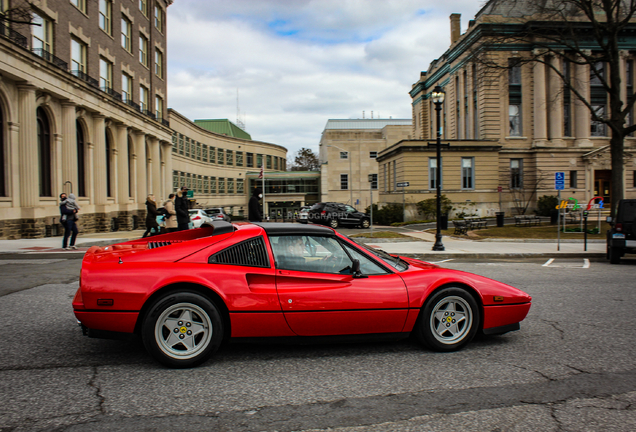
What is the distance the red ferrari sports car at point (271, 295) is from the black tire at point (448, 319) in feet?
0.03

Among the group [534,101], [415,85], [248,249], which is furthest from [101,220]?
[415,85]

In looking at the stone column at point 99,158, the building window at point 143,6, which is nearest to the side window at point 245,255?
the stone column at point 99,158

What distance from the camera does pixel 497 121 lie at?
4025 centimetres

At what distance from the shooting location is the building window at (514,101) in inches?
1630

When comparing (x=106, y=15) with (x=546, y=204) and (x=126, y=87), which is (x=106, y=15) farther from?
(x=546, y=204)

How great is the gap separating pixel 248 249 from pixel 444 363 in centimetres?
215

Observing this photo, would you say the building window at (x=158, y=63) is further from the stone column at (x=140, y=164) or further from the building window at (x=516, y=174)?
the building window at (x=516, y=174)

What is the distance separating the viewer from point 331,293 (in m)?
4.29

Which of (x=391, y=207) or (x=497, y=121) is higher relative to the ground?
(x=497, y=121)

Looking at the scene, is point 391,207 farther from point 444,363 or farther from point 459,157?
point 444,363

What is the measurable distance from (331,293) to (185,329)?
1360 millimetres

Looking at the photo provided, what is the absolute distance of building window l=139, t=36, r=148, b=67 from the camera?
36.5 meters

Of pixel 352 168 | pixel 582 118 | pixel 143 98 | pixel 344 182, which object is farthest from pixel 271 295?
pixel 352 168

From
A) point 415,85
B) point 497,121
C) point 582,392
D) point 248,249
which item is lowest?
point 582,392
